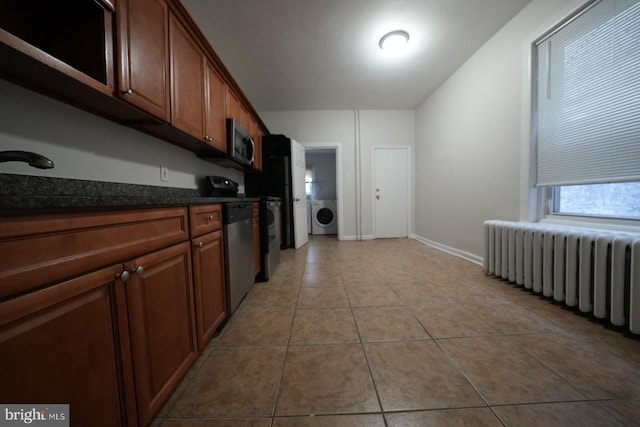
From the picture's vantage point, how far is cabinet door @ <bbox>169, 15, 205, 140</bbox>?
1.32m

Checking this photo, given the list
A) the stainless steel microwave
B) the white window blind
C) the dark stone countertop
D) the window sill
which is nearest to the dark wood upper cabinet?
the dark stone countertop

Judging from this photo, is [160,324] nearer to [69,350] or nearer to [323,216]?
[69,350]

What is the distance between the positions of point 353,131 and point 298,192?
160 cm

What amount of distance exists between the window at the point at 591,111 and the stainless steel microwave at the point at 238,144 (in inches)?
107

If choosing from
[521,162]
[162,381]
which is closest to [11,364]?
[162,381]

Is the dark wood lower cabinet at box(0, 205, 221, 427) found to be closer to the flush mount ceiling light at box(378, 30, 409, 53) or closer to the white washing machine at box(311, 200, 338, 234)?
the flush mount ceiling light at box(378, 30, 409, 53)

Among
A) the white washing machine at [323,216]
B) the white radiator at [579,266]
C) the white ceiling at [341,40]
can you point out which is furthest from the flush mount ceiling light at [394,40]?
the white washing machine at [323,216]

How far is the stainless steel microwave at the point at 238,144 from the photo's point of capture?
81.6 inches

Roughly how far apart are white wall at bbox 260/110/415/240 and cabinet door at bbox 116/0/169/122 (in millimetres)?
2911

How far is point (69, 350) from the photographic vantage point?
506mm

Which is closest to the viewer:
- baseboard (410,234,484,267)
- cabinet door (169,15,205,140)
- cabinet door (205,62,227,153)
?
cabinet door (169,15,205,140)

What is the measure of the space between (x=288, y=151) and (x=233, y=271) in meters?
2.60

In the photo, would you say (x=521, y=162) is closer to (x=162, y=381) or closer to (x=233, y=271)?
(x=233, y=271)

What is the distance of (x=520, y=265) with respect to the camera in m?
1.80
